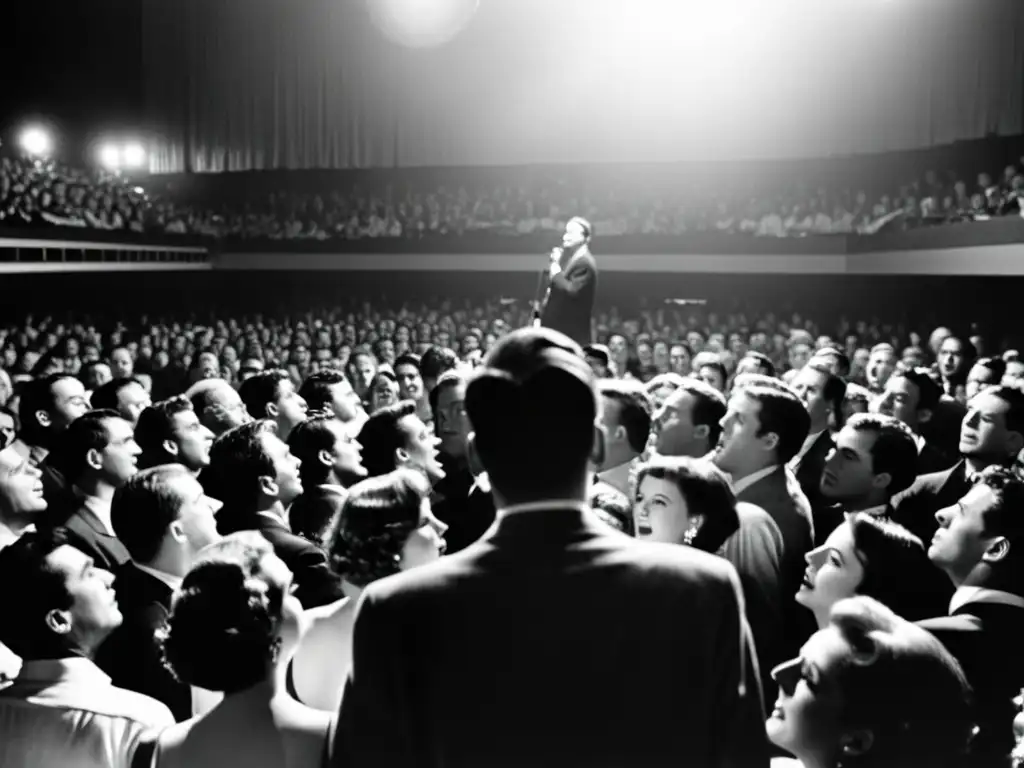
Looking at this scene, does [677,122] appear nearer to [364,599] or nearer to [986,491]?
[986,491]

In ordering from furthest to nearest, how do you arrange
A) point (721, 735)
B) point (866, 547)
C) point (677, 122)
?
1. point (677, 122)
2. point (866, 547)
3. point (721, 735)

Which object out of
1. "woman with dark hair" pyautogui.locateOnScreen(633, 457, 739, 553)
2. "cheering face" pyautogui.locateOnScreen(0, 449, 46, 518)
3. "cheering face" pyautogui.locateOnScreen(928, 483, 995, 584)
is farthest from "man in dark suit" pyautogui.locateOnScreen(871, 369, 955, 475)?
"cheering face" pyautogui.locateOnScreen(0, 449, 46, 518)

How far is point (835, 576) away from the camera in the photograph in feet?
8.52

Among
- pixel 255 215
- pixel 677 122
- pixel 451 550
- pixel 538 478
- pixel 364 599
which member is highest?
pixel 677 122

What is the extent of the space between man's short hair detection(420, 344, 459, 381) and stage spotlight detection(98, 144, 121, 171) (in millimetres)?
16900

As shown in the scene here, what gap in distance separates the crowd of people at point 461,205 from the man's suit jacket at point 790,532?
1182 centimetres

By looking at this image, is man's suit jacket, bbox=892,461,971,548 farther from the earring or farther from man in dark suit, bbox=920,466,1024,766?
the earring

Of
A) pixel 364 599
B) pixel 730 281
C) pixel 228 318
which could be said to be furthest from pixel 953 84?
pixel 364 599

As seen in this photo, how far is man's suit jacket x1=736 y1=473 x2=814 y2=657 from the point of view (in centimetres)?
340

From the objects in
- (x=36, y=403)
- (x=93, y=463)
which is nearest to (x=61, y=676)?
(x=93, y=463)

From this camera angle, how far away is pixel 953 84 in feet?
53.2

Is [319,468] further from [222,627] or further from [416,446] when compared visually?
[222,627]

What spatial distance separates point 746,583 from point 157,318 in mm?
16776

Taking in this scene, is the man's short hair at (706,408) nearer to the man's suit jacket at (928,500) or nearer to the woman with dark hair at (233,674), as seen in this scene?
the man's suit jacket at (928,500)
